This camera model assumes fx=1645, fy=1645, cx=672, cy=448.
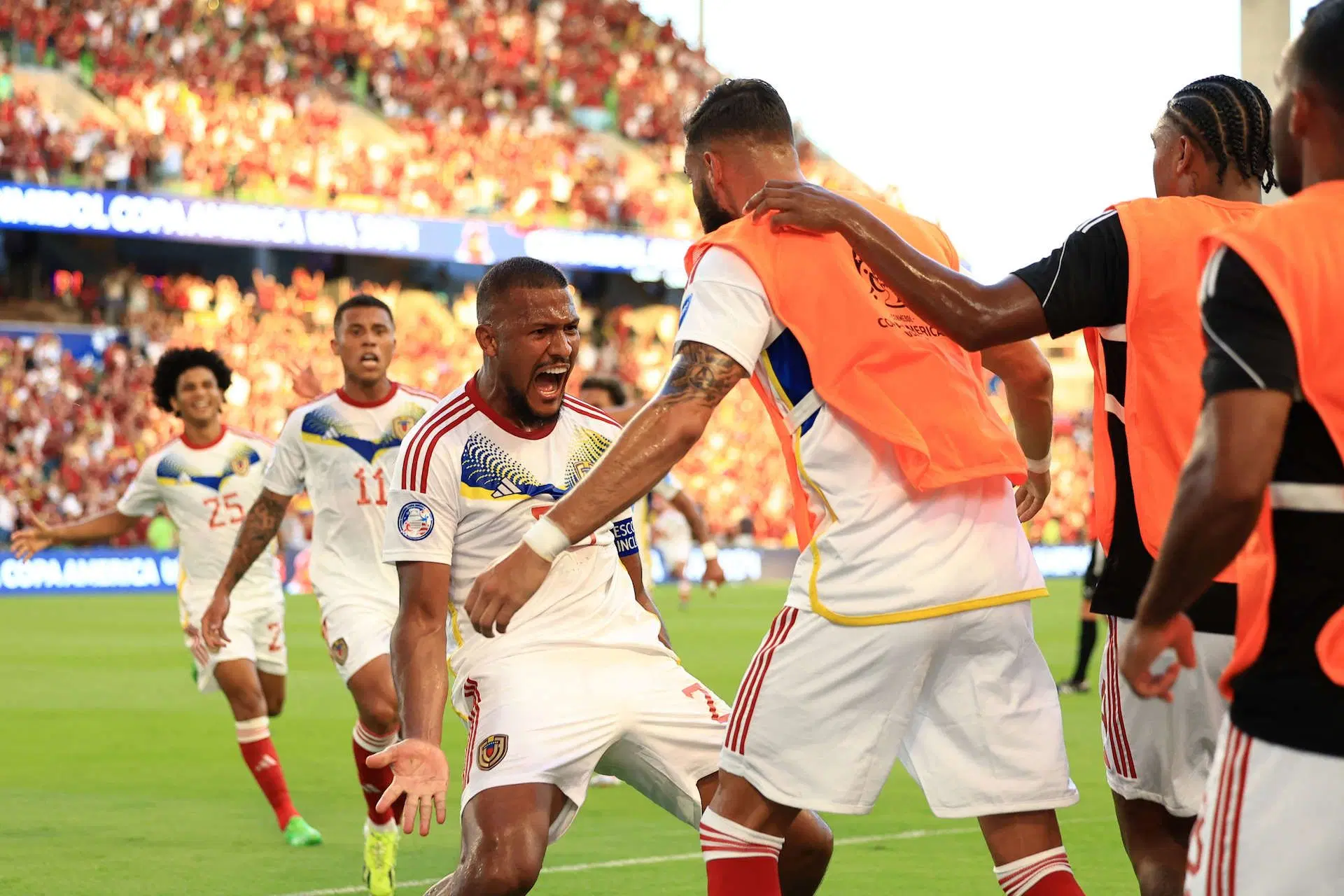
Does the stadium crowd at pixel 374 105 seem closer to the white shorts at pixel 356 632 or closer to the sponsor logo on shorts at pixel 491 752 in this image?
the white shorts at pixel 356 632

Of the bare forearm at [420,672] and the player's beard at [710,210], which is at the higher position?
the player's beard at [710,210]

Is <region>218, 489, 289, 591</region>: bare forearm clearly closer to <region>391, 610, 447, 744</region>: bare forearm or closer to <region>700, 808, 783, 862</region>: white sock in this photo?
<region>391, 610, 447, 744</region>: bare forearm

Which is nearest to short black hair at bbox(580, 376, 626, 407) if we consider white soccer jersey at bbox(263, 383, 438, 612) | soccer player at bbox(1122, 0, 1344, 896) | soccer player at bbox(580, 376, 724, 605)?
soccer player at bbox(580, 376, 724, 605)

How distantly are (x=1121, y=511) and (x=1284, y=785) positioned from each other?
146 centimetres

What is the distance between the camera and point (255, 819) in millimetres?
8594

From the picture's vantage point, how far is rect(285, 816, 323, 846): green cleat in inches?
310

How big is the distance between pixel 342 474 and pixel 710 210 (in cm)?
420

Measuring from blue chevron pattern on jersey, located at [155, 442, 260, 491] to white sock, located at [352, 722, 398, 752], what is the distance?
2.99 meters

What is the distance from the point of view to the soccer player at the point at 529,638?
A: 14.3 feet

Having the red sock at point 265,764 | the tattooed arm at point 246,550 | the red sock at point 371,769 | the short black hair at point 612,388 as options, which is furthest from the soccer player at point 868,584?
the short black hair at point 612,388

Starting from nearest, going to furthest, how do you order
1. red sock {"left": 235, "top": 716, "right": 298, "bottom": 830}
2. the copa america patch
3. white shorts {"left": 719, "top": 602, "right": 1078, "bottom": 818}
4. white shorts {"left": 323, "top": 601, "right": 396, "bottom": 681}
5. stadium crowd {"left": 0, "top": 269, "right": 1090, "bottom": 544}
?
white shorts {"left": 719, "top": 602, "right": 1078, "bottom": 818}
the copa america patch
white shorts {"left": 323, "top": 601, "right": 396, "bottom": 681}
red sock {"left": 235, "top": 716, "right": 298, "bottom": 830}
stadium crowd {"left": 0, "top": 269, "right": 1090, "bottom": 544}

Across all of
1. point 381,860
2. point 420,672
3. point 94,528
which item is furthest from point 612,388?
point 420,672

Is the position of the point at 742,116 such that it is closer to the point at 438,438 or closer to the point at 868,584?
the point at 868,584

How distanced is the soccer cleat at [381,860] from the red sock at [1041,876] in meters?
3.49
